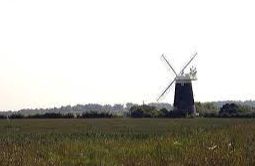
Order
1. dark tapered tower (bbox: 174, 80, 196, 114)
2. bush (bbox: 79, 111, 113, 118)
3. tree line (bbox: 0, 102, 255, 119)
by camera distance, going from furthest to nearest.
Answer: dark tapered tower (bbox: 174, 80, 196, 114) → bush (bbox: 79, 111, 113, 118) → tree line (bbox: 0, 102, 255, 119)

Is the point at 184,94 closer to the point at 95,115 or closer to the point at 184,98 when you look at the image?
the point at 184,98

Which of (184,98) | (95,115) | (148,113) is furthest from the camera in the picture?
(184,98)

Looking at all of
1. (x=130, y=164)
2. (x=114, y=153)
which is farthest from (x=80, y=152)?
(x=130, y=164)

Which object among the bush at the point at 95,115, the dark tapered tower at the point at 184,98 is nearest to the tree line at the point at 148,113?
the bush at the point at 95,115

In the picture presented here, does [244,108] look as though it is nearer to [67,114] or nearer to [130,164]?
[67,114]

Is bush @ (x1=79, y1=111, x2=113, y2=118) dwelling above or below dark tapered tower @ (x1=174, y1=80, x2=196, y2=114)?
below

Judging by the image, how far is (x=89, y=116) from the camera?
310 feet

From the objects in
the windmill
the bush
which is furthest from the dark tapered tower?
the bush

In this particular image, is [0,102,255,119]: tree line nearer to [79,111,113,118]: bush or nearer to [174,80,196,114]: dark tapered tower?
[79,111,113,118]: bush

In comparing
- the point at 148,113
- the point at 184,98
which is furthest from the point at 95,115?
the point at 184,98

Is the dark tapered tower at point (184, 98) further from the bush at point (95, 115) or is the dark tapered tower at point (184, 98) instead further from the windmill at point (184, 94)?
the bush at point (95, 115)

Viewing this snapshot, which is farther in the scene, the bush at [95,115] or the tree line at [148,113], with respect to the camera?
the bush at [95,115]

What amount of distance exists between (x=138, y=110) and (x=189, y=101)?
8.69 metres

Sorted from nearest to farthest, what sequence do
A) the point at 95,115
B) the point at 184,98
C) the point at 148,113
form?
the point at 95,115, the point at 148,113, the point at 184,98
